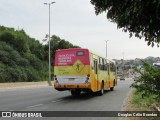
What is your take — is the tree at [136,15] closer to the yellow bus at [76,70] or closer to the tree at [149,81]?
the tree at [149,81]

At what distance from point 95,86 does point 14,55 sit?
3498 cm

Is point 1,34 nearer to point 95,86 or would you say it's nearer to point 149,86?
point 95,86

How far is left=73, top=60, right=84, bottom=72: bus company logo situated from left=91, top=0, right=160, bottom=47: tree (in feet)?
45.4

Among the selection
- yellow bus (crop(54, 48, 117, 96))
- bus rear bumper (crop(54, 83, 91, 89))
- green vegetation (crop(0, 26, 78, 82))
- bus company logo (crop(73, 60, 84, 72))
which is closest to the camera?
bus rear bumper (crop(54, 83, 91, 89))

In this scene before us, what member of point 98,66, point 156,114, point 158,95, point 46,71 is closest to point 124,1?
point 158,95

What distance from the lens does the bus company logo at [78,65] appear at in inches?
876

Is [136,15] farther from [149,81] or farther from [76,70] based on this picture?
[76,70]

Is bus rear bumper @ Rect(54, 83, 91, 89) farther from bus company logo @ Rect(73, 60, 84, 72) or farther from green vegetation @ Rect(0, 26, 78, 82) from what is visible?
green vegetation @ Rect(0, 26, 78, 82)

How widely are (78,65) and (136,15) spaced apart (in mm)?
15121

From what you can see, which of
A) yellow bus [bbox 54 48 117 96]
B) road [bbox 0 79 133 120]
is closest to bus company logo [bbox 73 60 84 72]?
yellow bus [bbox 54 48 117 96]

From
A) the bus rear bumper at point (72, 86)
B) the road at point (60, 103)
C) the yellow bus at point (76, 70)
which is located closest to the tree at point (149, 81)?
the road at point (60, 103)

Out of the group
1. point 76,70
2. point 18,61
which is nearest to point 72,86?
point 76,70

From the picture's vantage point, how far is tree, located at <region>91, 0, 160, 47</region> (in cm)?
709

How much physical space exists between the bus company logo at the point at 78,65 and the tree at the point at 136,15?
45.4 feet
